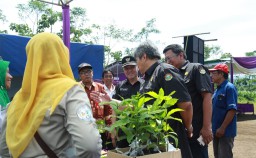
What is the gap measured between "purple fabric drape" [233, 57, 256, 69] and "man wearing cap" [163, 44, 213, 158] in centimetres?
873

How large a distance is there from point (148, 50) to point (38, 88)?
1.26 meters

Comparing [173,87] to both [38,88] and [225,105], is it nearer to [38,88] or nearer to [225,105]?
[38,88]

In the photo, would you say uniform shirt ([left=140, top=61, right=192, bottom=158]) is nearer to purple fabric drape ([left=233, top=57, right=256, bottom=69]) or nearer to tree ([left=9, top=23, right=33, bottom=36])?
purple fabric drape ([left=233, top=57, right=256, bottom=69])

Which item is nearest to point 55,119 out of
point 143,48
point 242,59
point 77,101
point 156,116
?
point 77,101

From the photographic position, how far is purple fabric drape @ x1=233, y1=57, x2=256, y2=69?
1102cm

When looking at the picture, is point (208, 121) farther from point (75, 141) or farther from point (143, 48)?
point (75, 141)

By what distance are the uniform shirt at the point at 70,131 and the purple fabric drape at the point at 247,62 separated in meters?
10.5

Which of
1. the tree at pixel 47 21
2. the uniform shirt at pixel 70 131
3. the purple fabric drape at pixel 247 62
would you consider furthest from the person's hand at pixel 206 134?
the tree at pixel 47 21

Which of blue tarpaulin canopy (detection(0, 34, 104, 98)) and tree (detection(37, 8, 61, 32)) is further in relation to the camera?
tree (detection(37, 8, 61, 32))

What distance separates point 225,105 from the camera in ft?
12.9

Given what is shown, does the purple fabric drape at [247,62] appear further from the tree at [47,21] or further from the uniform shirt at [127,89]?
the tree at [47,21]

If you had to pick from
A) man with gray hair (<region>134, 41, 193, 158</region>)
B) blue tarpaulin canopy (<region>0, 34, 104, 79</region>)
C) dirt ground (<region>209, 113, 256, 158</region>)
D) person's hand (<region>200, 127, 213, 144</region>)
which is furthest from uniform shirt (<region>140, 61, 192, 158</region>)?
dirt ground (<region>209, 113, 256, 158</region>)

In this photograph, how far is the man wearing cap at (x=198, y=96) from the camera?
2.78 metres

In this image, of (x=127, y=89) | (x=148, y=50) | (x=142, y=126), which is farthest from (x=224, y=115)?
(x=142, y=126)
